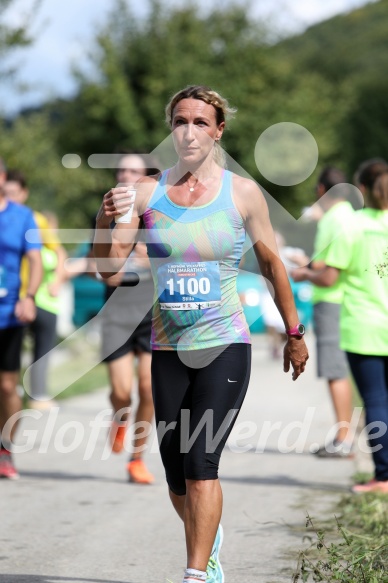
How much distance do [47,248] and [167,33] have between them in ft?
104

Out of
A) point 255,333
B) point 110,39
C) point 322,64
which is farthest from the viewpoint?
point 322,64

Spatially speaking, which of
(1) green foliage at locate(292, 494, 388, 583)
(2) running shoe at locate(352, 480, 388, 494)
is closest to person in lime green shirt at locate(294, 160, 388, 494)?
(2) running shoe at locate(352, 480, 388, 494)

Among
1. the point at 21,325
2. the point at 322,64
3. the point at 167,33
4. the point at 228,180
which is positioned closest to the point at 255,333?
the point at 21,325

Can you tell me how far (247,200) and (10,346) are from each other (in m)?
3.63

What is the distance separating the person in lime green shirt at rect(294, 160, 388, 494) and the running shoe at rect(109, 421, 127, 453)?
172 cm

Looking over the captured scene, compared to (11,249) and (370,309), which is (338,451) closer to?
(370,309)

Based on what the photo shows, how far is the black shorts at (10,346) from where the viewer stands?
789cm

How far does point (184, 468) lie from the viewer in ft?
15.0

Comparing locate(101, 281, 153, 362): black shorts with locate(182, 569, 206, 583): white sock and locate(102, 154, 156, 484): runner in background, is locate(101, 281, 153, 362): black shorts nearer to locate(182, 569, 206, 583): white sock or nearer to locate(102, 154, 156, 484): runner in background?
locate(102, 154, 156, 484): runner in background

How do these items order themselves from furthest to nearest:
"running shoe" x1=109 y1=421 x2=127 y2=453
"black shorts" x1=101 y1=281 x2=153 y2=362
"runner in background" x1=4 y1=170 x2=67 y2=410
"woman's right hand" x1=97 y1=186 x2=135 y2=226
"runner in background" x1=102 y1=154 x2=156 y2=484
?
"runner in background" x1=4 y1=170 x2=67 y2=410 → "running shoe" x1=109 y1=421 x2=127 y2=453 → "black shorts" x1=101 y1=281 x2=153 y2=362 → "runner in background" x1=102 y1=154 x2=156 y2=484 → "woman's right hand" x1=97 y1=186 x2=135 y2=226

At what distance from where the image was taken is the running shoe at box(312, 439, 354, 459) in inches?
346

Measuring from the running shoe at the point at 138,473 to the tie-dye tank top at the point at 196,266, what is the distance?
320 centimetres

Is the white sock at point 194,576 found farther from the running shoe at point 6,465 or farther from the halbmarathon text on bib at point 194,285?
the running shoe at point 6,465

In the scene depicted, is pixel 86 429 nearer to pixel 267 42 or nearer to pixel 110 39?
pixel 110 39
